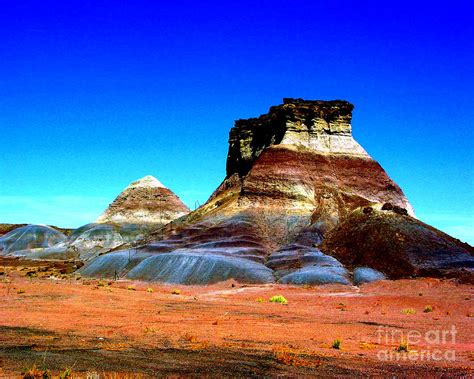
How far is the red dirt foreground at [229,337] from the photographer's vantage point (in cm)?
1328

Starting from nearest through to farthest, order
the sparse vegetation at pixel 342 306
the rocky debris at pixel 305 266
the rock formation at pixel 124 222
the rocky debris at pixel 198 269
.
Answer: the sparse vegetation at pixel 342 306 < the rocky debris at pixel 305 266 < the rocky debris at pixel 198 269 < the rock formation at pixel 124 222

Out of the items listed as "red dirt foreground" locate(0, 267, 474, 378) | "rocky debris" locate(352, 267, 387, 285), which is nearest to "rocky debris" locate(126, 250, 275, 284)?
"rocky debris" locate(352, 267, 387, 285)

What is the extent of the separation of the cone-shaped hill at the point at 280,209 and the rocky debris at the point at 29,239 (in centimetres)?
5628

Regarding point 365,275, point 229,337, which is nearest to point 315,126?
point 365,275

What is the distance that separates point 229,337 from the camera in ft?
61.2

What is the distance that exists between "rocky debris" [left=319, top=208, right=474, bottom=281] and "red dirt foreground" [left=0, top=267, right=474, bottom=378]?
1599cm

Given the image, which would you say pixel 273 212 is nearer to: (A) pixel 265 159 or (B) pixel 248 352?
(A) pixel 265 159

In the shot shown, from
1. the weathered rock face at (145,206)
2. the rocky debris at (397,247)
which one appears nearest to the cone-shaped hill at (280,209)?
the rocky debris at (397,247)

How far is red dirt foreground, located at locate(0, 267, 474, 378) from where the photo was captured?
13281 mm

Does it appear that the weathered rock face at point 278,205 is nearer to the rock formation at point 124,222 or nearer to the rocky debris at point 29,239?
the rock formation at point 124,222

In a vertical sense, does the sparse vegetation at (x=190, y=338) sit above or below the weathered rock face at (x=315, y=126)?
below

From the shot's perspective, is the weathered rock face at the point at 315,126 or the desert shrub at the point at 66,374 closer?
the desert shrub at the point at 66,374

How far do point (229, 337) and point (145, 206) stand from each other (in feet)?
394

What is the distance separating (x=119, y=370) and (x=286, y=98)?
7641 centimetres
